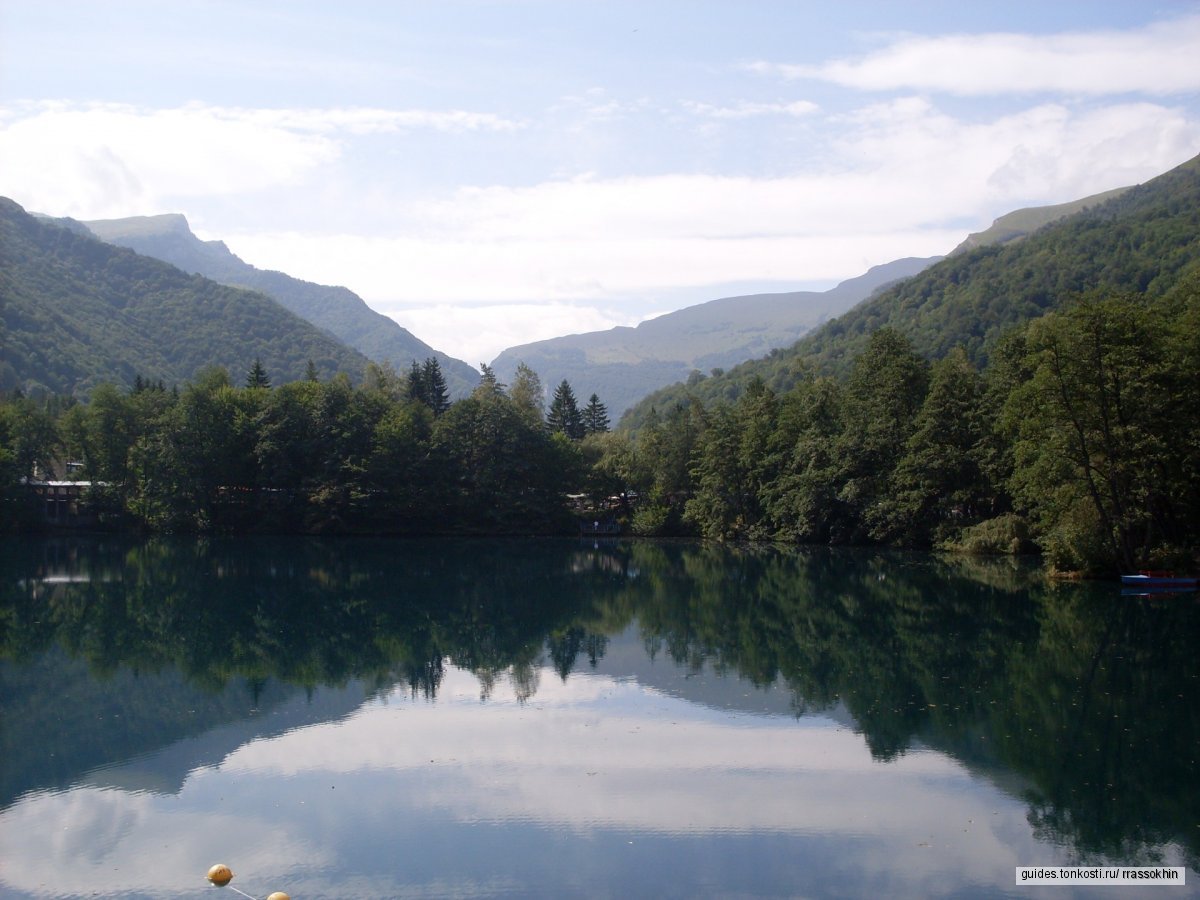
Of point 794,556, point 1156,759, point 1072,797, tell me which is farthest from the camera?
point 794,556

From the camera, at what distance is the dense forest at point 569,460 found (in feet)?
181

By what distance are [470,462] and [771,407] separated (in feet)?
Result: 68.5

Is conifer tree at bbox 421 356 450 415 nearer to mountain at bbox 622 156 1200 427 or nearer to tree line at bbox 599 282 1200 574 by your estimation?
tree line at bbox 599 282 1200 574

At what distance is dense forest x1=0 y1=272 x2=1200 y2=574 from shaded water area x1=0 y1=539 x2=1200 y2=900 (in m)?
19.3

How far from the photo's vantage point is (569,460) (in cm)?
7512

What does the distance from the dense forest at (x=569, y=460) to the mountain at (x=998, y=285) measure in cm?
3477

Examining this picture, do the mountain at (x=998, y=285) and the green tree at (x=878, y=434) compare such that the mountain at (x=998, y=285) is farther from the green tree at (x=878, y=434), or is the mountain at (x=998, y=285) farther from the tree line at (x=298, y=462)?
the green tree at (x=878, y=434)

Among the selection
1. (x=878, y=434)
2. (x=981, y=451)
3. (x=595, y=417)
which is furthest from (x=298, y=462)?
(x=981, y=451)

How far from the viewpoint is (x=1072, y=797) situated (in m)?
15.1

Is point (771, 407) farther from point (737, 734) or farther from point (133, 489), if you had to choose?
point (737, 734)

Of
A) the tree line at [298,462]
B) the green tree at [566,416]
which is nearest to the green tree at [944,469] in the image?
the tree line at [298,462]

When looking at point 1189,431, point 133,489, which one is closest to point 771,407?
point 1189,431

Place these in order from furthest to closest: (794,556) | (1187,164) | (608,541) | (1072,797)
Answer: (1187,164)
(608,541)
(794,556)
(1072,797)

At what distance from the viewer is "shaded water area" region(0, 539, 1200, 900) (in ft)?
42.2
